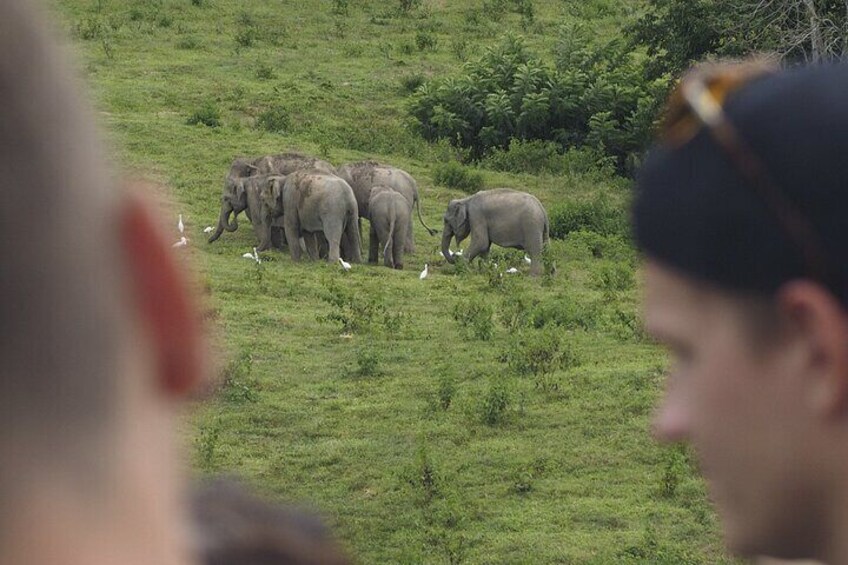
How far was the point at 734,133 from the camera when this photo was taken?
827 mm

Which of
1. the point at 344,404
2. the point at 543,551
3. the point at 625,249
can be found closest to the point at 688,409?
the point at 543,551

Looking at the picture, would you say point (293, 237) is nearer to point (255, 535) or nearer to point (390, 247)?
point (390, 247)

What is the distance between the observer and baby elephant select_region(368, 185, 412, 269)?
14.2 meters

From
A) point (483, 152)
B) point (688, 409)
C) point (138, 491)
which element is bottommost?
point (483, 152)

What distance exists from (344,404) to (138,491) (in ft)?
27.4

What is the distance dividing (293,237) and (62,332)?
13.9 meters

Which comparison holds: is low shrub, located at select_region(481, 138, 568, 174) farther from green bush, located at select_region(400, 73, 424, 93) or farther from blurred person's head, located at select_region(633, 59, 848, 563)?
blurred person's head, located at select_region(633, 59, 848, 563)

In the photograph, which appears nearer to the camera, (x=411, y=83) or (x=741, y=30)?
(x=741, y=30)

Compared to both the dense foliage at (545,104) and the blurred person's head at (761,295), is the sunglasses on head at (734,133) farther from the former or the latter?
the dense foliage at (545,104)

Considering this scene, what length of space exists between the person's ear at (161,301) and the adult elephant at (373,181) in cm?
1441

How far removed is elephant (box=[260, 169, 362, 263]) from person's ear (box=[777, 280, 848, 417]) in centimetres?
1324

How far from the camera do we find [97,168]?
0.47 m

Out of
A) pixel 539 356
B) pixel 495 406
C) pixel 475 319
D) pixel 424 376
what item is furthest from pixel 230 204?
pixel 495 406

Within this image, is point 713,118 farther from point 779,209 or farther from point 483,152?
point 483,152
